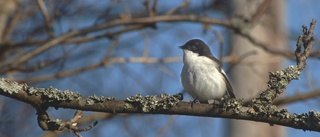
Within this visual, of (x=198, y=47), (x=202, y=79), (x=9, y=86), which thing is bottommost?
(x=9, y=86)

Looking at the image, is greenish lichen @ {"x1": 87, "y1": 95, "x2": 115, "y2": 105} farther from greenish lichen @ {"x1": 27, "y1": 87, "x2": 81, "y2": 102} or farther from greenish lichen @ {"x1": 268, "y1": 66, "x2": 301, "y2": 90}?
greenish lichen @ {"x1": 268, "y1": 66, "x2": 301, "y2": 90}

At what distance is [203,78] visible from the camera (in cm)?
462

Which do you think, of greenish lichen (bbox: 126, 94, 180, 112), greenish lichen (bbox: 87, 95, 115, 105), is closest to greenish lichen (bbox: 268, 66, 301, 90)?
greenish lichen (bbox: 126, 94, 180, 112)

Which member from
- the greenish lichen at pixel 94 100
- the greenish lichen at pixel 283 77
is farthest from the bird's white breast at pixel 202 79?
the greenish lichen at pixel 94 100

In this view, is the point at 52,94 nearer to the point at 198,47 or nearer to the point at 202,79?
the point at 202,79

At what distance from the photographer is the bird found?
4.59 metres

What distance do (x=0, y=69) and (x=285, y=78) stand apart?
10.4ft

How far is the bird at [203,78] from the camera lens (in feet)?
15.1

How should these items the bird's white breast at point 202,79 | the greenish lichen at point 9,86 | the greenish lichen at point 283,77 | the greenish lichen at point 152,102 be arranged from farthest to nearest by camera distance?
the bird's white breast at point 202,79 < the greenish lichen at point 283,77 < the greenish lichen at point 152,102 < the greenish lichen at point 9,86

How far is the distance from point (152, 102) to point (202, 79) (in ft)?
4.84

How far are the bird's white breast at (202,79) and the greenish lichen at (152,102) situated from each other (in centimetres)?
141

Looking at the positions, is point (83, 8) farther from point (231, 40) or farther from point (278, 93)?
→ point (278, 93)

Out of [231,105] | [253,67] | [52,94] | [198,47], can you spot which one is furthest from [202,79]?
[253,67]

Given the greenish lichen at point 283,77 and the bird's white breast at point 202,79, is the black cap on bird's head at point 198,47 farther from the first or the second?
the greenish lichen at point 283,77
